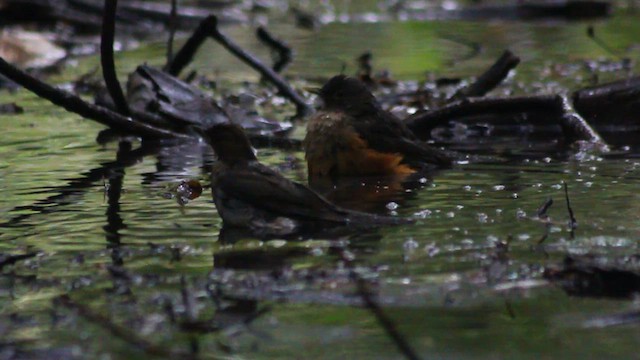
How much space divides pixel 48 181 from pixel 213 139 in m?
1.35

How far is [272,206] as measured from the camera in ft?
18.5

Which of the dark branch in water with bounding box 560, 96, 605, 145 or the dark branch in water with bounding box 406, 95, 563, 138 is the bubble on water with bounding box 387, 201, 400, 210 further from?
the dark branch in water with bounding box 406, 95, 563, 138

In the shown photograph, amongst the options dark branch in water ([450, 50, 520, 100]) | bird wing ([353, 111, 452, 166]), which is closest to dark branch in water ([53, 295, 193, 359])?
bird wing ([353, 111, 452, 166])

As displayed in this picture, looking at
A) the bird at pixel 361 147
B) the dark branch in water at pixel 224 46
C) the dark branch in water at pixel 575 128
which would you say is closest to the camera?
the bird at pixel 361 147

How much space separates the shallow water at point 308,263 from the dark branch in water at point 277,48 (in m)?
4.43

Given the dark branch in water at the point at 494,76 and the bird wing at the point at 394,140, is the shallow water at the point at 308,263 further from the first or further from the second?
the dark branch in water at the point at 494,76

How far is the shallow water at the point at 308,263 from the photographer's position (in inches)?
156

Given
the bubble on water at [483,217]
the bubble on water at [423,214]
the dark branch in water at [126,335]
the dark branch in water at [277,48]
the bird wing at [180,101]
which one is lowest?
the dark branch in water at [277,48]

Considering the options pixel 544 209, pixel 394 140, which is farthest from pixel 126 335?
pixel 394 140

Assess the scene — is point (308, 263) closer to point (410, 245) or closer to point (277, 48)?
point (410, 245)

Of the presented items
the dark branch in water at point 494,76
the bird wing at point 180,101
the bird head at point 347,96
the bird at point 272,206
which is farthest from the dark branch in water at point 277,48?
the bird at point 272,206

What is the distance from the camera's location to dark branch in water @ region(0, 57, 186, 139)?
296 inches

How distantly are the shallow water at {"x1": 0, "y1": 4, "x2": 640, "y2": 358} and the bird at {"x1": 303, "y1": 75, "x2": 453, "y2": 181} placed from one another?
175 millimetres

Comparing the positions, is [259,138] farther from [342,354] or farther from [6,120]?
[342,354]
